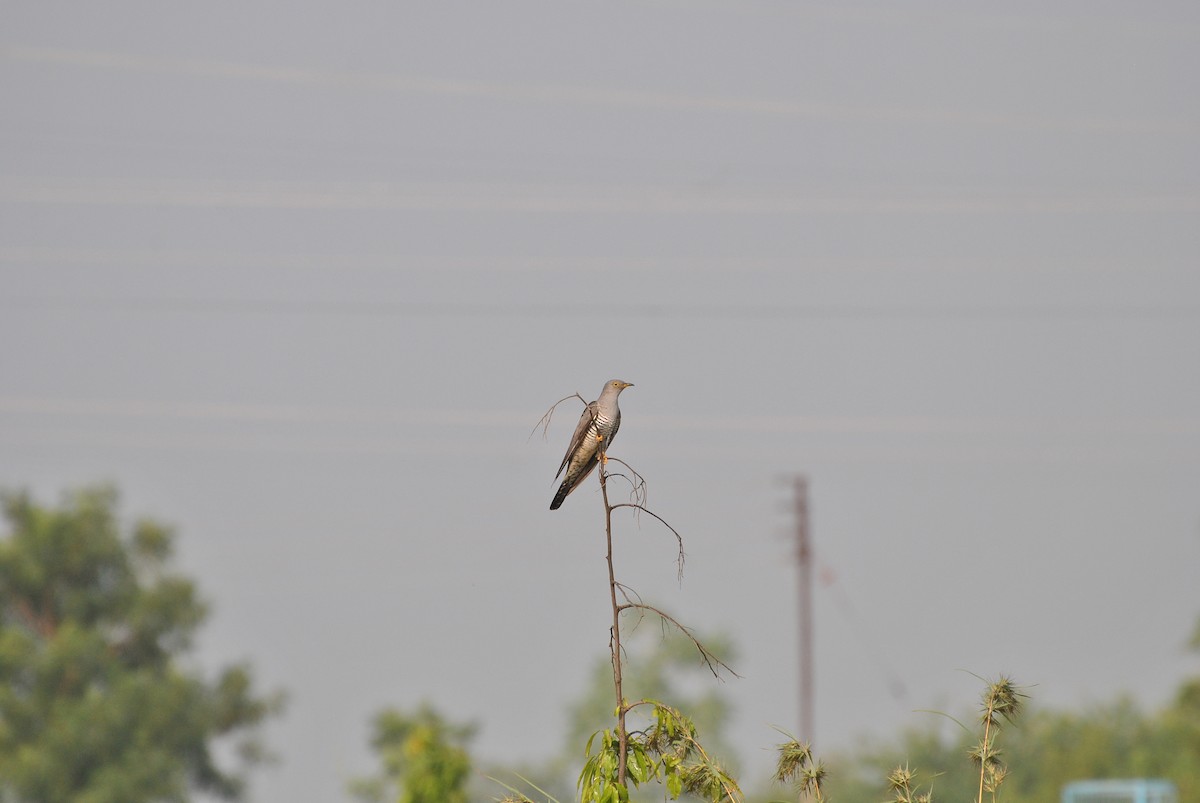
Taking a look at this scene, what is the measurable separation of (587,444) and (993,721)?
119 inches

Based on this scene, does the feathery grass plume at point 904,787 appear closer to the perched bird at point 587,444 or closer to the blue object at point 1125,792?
the perched bird at point 587,444

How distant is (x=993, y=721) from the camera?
4969 mm

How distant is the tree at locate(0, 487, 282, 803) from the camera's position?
52906 millimetres

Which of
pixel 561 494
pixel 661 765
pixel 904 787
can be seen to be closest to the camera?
pixel 904 787

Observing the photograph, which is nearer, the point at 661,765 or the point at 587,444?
the point at 661,765

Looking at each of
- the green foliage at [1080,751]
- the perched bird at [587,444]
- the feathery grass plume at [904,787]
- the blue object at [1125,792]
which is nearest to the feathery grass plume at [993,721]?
the feathery grass plume at [904,787]

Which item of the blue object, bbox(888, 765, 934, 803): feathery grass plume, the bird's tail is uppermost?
the bird's tail

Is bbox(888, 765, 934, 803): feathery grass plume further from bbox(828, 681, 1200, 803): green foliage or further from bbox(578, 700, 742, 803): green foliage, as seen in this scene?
bbox(828, 681, 1200, 803): green foliage

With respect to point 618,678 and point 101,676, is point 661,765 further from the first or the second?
point 101,676

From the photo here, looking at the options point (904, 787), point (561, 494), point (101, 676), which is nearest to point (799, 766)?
point (904, 787)

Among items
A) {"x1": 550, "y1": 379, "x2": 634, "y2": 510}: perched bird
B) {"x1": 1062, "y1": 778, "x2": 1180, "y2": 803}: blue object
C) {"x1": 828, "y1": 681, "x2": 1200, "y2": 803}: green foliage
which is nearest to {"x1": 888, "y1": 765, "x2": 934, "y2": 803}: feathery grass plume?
{"x1": 550, "y1": 379, "x2": 634, "y2": 510}: perched bird

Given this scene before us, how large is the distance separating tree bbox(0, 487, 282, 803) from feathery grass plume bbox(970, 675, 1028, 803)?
164 feet

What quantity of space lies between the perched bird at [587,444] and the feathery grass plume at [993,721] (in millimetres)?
2768

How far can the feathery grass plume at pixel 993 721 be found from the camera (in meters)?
4.84
